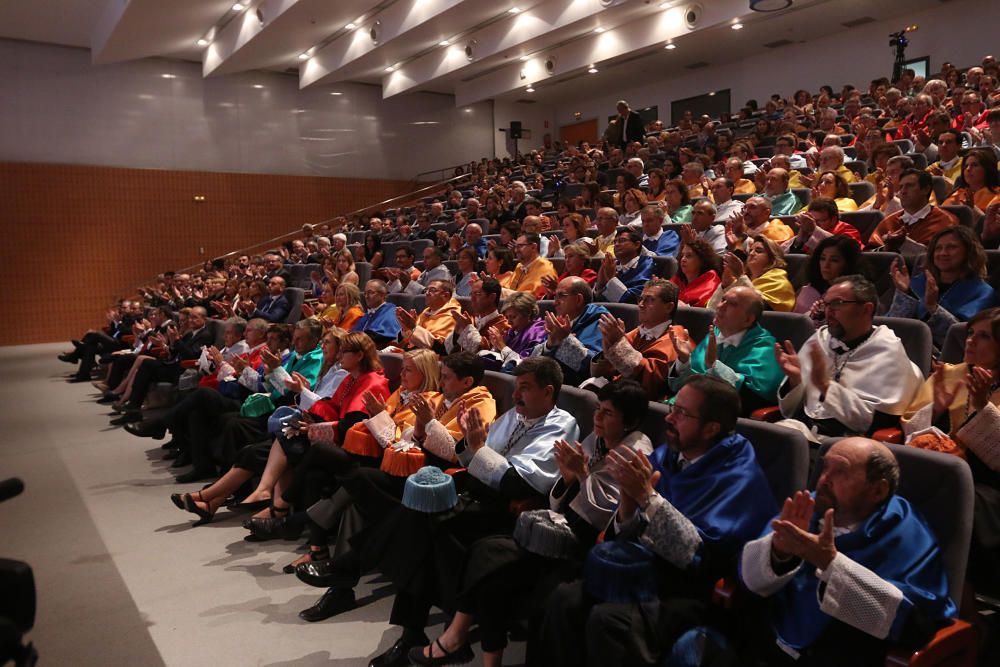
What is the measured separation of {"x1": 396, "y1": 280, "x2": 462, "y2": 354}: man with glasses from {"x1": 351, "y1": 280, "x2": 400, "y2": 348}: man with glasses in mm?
216

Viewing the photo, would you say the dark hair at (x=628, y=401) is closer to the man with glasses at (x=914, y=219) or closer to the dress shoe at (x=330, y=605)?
the dress shoe at (x=330, y=605)

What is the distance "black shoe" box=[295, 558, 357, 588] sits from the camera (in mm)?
2242

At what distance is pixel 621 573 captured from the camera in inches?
56.4

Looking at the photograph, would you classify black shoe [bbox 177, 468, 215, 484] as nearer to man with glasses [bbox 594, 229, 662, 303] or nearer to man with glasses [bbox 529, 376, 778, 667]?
man with glasses [bbox 594, 229, 662, 303]

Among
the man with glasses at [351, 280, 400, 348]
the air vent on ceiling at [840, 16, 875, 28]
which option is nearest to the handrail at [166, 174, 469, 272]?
the air vent on ceiling at [840, 16, 875, 28]

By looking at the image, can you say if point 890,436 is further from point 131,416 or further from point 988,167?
point 131,416

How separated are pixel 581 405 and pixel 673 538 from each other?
2.33 ft

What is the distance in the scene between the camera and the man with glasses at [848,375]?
1902 mm

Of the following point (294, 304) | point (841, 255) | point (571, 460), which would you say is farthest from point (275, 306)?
point (571, 460)

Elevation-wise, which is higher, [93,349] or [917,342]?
[917,342]

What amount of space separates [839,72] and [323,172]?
8341 millimetres

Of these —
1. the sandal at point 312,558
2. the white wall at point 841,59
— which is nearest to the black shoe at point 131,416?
the sandal at point 312,558

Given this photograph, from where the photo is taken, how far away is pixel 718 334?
7.85 ft

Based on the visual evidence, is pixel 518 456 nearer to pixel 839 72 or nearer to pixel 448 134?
pixel 839 72
